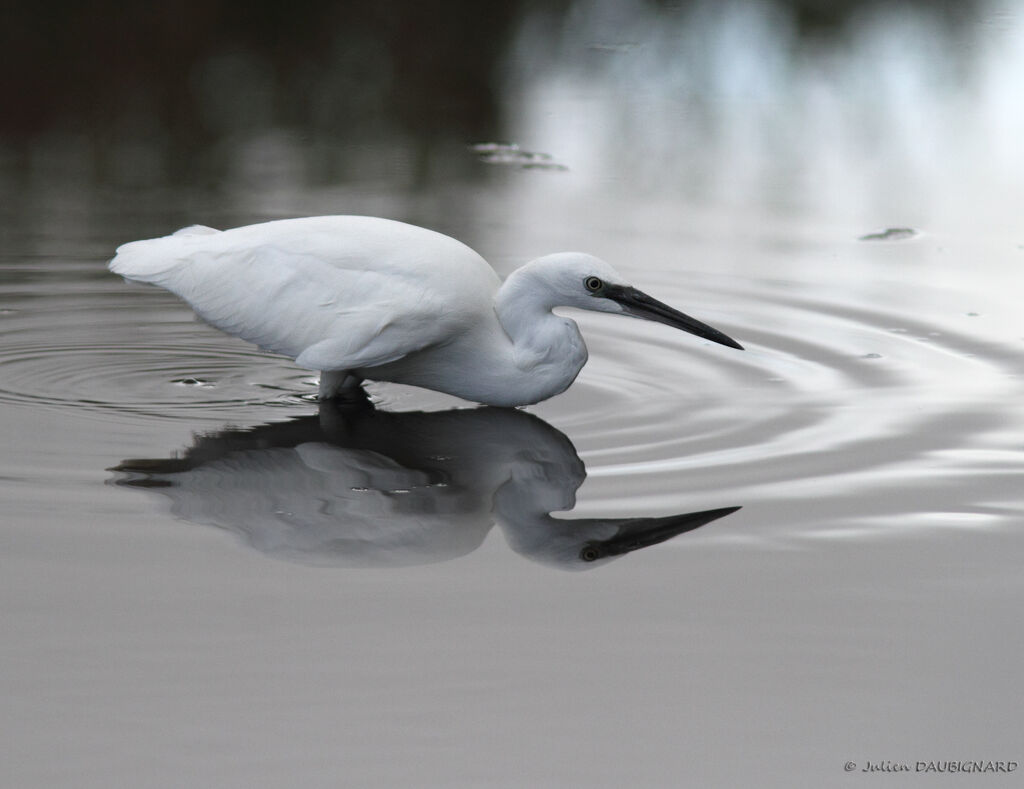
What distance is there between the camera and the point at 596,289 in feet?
16.1

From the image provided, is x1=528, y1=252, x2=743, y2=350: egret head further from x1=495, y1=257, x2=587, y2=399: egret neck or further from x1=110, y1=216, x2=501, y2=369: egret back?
x1=110, y1=216, x2=501, y2=369: egret back

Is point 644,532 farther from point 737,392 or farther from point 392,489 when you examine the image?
point 737,392

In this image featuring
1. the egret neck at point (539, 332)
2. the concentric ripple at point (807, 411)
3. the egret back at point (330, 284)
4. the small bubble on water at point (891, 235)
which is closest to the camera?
the concentric ripple at point (807, 411)

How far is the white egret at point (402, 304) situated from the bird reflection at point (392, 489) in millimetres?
155

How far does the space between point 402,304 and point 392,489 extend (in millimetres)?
732

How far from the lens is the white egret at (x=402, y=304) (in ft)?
15.5

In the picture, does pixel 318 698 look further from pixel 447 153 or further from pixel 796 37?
pixel 796 37

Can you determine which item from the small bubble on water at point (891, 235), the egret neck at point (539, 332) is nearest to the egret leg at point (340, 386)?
the egret neck at point (539, 332)

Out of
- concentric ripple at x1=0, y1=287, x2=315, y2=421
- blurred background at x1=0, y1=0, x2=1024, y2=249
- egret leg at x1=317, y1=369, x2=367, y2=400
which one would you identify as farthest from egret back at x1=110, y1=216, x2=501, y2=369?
blurred background at x1=0, y1=0, x2=1024, y2=249

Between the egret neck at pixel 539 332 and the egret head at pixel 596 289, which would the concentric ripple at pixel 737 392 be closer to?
the egret neck at pixel 539 332

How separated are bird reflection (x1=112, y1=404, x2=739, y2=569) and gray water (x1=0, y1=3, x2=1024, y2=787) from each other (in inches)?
0.6

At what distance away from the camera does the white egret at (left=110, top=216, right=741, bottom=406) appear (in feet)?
15.5

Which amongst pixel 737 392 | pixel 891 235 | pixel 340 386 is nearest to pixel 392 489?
pixel 340 386

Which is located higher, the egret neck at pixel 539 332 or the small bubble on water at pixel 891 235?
the small bubble on water at pixel 891 235
